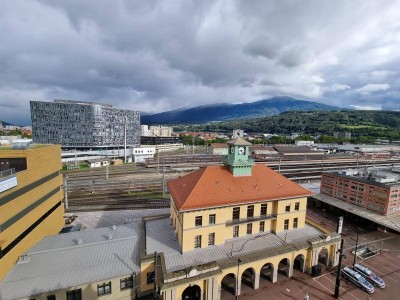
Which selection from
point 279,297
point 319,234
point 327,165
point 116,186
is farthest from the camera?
point 327,165

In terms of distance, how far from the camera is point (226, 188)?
3089 centimetres

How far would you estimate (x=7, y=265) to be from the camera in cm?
2380

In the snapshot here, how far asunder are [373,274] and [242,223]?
64.9 feet

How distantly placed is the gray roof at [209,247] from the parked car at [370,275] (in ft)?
21.3

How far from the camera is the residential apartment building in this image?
47375 millimetres

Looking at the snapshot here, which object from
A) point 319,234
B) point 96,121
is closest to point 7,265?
point 319,234

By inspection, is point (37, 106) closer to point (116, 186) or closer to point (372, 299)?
point (116, 186)

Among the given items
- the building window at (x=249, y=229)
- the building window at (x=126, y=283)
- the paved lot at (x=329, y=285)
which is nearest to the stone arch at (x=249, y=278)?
the paved lot at (x=329, y=285)

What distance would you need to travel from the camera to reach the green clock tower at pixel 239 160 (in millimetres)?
33344

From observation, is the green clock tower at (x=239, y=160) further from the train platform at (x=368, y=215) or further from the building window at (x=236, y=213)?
the train platform at (x=368, y=215)

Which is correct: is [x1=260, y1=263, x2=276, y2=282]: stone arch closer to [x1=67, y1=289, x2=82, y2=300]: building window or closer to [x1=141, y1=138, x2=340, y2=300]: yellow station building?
[x1=141, y1=138, x2=340, y2=300]: yellow station building

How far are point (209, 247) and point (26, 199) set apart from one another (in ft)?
83.1

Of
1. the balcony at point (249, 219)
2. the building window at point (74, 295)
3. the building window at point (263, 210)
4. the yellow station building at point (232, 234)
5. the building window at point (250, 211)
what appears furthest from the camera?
the building window at point (263, 210)

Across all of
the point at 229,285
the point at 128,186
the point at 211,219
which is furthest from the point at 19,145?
the point at 128,186
